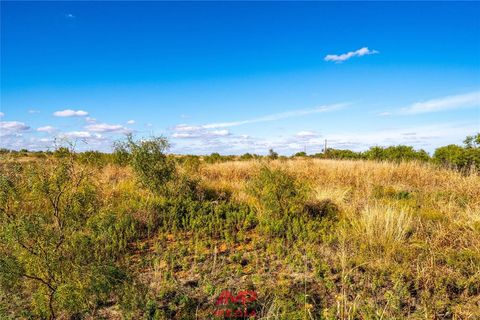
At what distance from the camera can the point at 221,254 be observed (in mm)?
5703

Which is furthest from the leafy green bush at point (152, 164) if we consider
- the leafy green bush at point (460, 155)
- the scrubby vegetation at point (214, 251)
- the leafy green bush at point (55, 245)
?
the leafy green bush at point (460, 155)

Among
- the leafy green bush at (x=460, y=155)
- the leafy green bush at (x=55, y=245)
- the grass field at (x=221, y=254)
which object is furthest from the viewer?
the leafy green bush at (x=460, y=155)

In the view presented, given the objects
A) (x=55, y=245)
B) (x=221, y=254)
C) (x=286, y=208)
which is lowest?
(x=221, y=254)

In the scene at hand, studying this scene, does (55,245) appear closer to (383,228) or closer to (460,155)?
(383,228)

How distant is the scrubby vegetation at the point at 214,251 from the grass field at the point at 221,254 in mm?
20

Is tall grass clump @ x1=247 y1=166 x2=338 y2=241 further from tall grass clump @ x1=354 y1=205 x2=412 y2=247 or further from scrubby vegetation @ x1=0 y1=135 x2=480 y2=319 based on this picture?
tall grass clump @ x1=354 y1=205 x2=412 y2=247

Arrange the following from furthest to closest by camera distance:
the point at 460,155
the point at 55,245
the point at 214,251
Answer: the point at 460,155, the point at 214,251, the point at 55,245

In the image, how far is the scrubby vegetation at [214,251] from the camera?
3.67 m

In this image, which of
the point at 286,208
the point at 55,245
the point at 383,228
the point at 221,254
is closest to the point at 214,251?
the point at 221,254

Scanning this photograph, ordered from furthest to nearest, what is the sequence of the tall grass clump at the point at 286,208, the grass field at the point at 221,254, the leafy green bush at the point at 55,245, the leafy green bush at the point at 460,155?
the leafy green bush at the point at 460,155
the tall grass clump at the point at 286,208
the grass field at the point at 221,254
the leafy green bush at the point at 55,245

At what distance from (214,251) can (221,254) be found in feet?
0.44

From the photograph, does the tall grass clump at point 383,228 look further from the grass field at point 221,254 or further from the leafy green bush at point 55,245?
the leafy green bush at point 55,245

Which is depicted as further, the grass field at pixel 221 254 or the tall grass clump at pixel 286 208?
the tall grass clump at pixel 286 208

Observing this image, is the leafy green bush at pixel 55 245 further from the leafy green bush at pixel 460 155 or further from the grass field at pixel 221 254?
the leafy green bush at pixel 460 155
